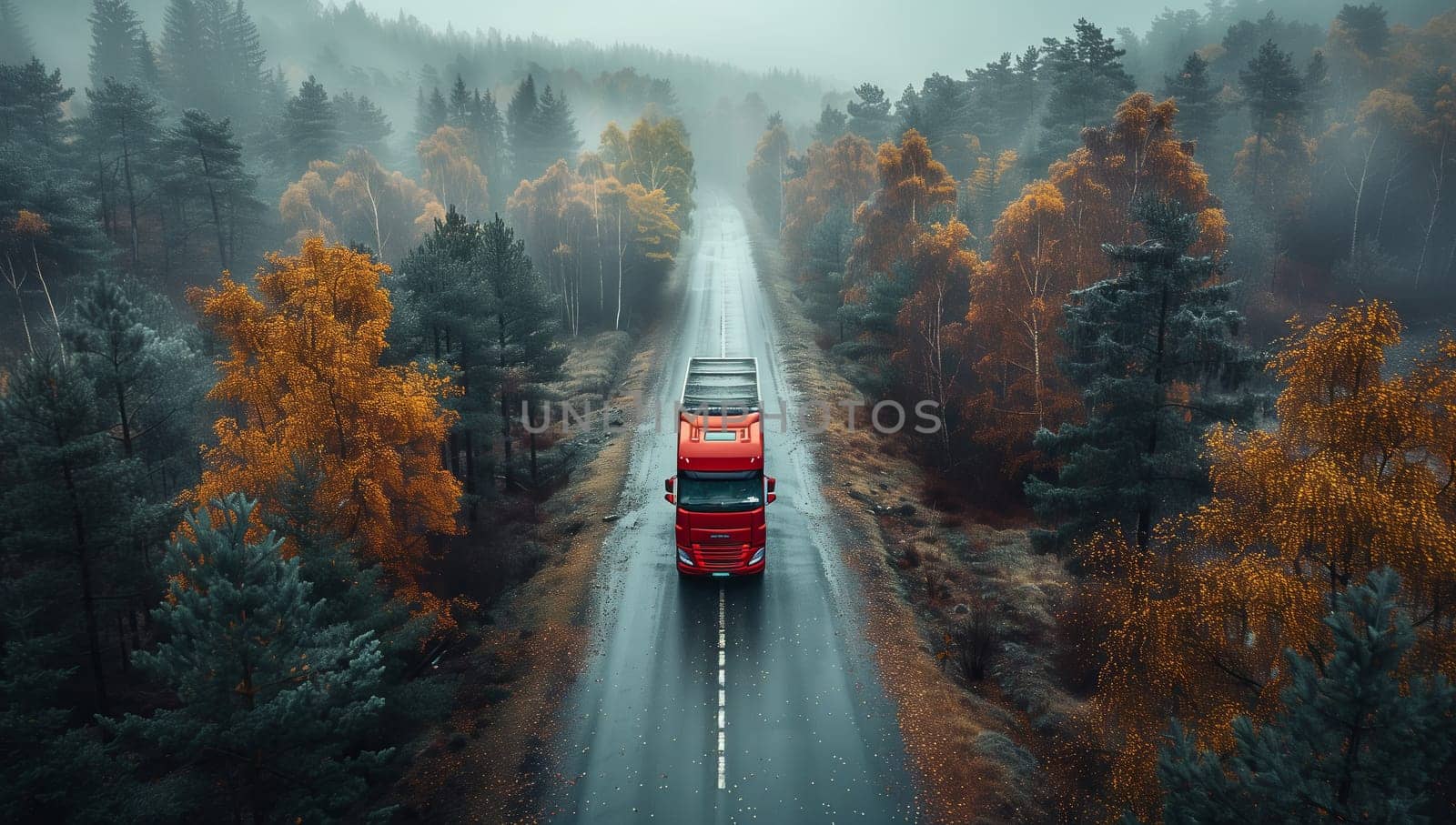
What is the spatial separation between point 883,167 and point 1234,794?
118ft

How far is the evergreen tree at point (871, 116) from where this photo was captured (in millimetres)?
83062

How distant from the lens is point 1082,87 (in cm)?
4775

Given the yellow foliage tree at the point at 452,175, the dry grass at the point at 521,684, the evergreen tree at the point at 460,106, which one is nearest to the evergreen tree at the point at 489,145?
the evergreen tree at the point at 460,106

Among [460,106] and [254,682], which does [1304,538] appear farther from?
[460,106]

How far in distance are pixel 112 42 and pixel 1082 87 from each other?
117 metres

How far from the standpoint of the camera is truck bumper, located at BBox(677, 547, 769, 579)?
22938 mm

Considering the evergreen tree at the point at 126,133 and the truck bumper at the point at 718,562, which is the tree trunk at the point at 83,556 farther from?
the evergreen tree at the point at 126,133

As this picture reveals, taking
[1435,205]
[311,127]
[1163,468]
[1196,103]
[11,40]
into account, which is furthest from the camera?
[11,40]

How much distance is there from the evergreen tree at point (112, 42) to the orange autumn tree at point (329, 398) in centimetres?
10328

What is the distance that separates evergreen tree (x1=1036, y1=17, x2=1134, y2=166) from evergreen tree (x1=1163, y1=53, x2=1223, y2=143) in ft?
26.6

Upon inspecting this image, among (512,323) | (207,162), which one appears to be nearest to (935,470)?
(512,323)

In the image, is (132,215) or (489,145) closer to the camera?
(132,215)

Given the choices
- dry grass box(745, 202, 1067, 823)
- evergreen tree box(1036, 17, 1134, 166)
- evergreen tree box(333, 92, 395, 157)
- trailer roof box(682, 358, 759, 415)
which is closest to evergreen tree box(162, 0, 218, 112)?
evergreen tree box(333, 92, 395, 157)

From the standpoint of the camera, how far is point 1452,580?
1125 centimetres
